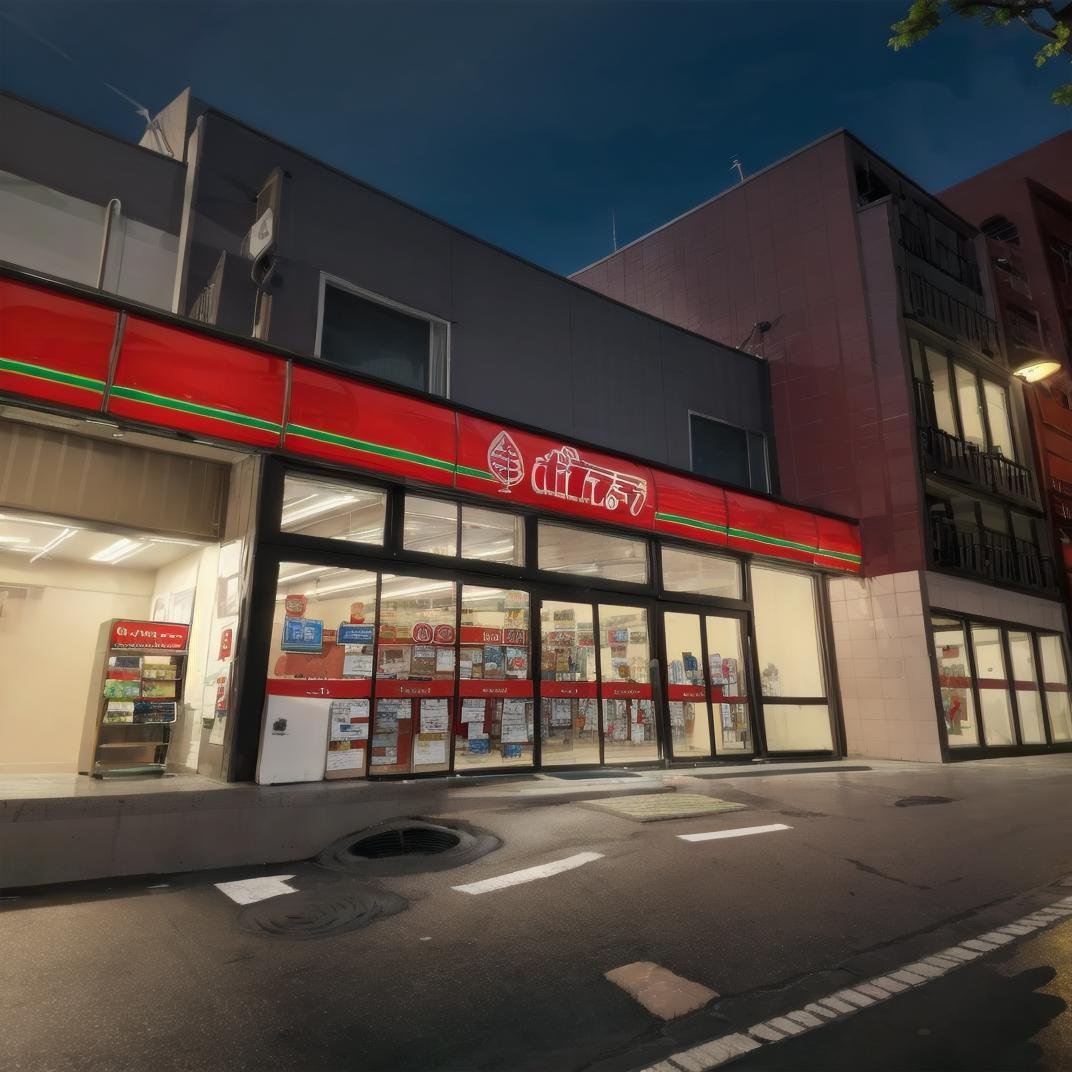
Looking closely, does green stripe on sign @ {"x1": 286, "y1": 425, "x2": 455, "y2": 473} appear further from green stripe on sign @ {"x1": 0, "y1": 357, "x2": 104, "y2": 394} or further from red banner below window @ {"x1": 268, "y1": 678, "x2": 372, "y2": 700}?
red banner below window @ {"x1": 268, "y1": 678, "x2": 372, "y2": 700}

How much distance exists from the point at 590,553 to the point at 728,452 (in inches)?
243

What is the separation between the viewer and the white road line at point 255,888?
17.2 ft

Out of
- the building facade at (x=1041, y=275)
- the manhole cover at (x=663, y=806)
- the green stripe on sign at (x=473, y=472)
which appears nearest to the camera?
the manhole cover at (x=663, y=806)

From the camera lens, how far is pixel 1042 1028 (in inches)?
119

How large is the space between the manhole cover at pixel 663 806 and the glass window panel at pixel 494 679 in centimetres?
197

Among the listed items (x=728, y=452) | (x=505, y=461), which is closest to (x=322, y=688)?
(x=505, y=461)

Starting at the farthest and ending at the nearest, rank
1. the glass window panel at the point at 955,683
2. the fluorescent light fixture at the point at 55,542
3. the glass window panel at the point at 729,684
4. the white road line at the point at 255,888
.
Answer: the glass window panel at the point at 955,683 → the glass window panel at the point at 729,684 → the fluorescent light fixture at the point at 55,542 → the white road line at the point at 255,888

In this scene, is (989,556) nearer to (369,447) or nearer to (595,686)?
(595,686)

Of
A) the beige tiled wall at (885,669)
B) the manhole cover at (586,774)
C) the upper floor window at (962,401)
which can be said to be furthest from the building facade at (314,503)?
the upper floor window at (962,401)

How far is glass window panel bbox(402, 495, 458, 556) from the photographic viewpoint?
9852mm

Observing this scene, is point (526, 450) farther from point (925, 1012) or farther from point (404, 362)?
point (925, 1012)

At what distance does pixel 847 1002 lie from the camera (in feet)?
11.0

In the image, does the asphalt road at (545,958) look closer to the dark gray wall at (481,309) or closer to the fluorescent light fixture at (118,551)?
the fluorescent light fixture at (118,551)

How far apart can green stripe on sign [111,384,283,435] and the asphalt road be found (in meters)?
4.64
